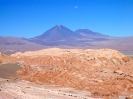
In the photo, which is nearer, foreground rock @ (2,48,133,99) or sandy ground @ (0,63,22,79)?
foreground rock @ (2,48,133,99)

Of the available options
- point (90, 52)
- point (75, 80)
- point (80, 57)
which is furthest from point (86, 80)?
point (90, 52)

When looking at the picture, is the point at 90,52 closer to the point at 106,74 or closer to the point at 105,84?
the point at 106,74

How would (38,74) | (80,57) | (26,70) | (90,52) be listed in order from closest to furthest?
1. (38,74)
2. (26,70)
3. (80,57)
4. (90,52)

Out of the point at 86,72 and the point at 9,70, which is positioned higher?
the point at 9,70

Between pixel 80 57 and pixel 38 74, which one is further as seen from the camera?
pixel 80 57

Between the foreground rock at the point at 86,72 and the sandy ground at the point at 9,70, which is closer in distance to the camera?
the foreground rock at the point at 86,72

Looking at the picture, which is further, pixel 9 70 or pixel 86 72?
pixel 86 72

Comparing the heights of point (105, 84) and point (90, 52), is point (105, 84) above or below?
below

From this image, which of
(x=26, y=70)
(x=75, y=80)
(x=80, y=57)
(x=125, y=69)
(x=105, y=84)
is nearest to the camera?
(x=105, y=84)
